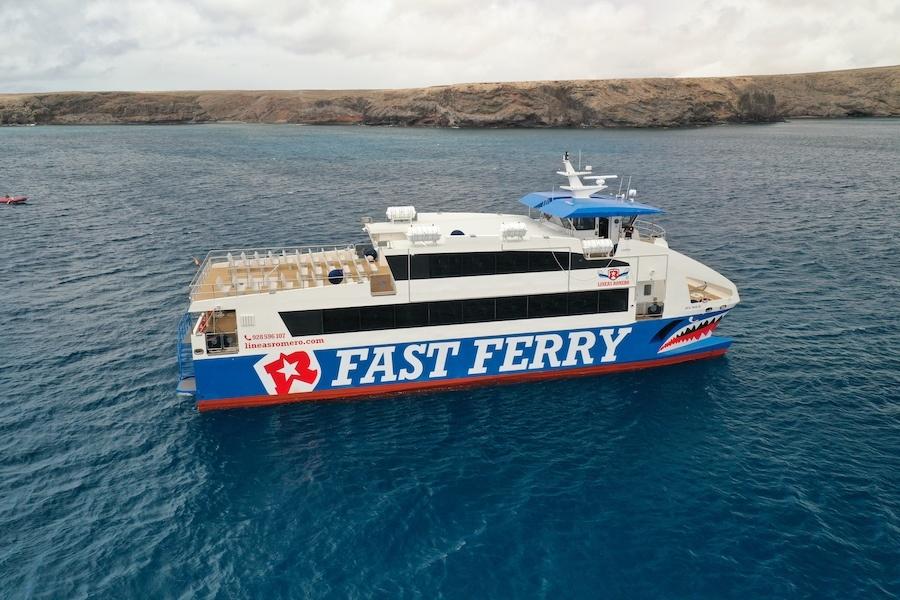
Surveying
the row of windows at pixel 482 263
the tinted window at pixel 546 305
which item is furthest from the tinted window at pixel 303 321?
the tinted window at pixel 546 305

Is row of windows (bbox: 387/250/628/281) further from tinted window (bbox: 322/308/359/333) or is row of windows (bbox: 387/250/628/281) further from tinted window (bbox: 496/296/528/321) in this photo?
tinted window (bbox: 322/308/359/333)

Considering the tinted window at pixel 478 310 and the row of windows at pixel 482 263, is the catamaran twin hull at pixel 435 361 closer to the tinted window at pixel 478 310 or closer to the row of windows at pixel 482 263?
the tinted window at pixel 478 310

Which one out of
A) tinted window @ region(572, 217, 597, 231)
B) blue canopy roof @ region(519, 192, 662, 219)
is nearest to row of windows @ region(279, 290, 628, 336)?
tinted window @ region(572, 217, 597, 231)

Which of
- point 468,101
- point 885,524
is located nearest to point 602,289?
point 885,524

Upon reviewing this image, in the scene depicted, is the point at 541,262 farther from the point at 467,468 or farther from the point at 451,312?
the point at 467,468

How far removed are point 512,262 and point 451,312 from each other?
340 cm

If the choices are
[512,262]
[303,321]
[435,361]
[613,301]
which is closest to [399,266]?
[435,361]

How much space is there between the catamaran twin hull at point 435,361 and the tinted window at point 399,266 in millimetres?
2500

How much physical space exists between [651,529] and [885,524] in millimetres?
6945

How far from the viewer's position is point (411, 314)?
79.6 feet

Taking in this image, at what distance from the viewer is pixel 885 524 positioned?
1733cm

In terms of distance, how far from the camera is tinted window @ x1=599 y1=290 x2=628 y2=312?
2586 cm

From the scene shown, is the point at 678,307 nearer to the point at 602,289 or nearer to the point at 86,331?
the point at 602,289

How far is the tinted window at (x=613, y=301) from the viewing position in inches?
1018
